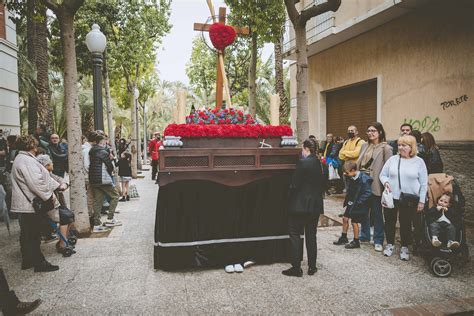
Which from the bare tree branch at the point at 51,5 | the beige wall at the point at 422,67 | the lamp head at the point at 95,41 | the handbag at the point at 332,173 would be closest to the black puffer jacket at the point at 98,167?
the lamp head at the point at 95,41

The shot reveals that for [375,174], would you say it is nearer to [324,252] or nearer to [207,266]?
[324,252]

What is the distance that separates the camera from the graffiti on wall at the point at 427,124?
854 centimetres

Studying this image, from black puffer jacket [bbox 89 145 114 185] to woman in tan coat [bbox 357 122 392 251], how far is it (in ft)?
16.4

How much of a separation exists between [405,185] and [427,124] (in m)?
4.37

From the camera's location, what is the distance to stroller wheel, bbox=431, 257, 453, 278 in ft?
15.5

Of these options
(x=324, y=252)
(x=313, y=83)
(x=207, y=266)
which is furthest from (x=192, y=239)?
(x=313, y=83)

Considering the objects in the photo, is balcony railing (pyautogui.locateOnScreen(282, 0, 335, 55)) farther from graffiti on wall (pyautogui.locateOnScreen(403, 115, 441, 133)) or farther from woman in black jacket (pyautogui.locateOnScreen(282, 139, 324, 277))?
woman in black jacket (pyautogui.locateOnScreen(282, 139, 324, 277))

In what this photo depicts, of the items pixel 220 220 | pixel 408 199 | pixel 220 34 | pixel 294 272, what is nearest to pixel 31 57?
pixel 220 34

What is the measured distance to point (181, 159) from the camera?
4668mm

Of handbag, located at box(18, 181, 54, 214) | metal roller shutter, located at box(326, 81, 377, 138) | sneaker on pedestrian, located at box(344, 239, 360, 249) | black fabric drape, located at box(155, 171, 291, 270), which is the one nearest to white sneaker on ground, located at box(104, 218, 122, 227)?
handbag, located at box(18, 181, 54, 214)

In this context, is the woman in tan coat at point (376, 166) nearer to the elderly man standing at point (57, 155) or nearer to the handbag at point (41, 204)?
the handbag at point (41, 204)

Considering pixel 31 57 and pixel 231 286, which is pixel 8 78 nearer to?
pixel 31 57

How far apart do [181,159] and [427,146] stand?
439cm

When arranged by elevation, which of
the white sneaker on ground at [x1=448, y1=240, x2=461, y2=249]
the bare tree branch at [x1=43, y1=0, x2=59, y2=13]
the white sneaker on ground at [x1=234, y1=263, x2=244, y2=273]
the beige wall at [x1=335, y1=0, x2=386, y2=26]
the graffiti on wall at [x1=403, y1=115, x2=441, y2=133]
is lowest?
the white sneaker on ground at [x1=234, y1=263, x2=244, y2=273]
